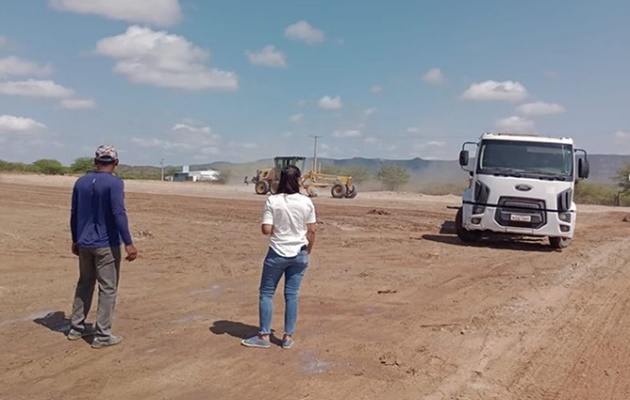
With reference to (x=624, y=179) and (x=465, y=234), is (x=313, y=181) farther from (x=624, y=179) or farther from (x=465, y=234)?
(x=624, y=179)

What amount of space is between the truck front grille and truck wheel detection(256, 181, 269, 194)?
89.4 ft

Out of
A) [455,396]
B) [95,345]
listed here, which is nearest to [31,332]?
[95,345]

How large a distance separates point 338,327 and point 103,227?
2.83m

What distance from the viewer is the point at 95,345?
634 centimetres

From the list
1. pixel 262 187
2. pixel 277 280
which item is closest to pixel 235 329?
pixel 277 280

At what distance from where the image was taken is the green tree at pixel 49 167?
90.7m

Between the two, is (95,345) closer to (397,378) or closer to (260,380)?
(260,380)

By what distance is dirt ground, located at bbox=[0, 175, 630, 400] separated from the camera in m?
5.48

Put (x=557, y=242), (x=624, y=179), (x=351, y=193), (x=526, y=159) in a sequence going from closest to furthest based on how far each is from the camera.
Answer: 1. (x=526, y=159)
2. (x=557, y=242)
3. (x=351, y=193)
4. (x=624, y=179)

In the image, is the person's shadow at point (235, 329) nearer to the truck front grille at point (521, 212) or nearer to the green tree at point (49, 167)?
the truck front grille at point (521, 212)

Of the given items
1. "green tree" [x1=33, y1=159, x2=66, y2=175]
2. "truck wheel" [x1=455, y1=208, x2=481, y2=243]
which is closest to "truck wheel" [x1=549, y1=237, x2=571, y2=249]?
"truck wheel" [x1=455, y1=208, x2=481, y2=243]

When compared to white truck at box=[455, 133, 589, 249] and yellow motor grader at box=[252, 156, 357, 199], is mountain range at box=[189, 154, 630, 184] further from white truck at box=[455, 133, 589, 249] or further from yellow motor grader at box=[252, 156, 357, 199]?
white truck at box=[455, 133, 589, 249]

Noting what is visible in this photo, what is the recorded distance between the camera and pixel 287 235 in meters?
6.27

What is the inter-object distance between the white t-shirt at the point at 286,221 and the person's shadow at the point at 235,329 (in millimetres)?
1095
